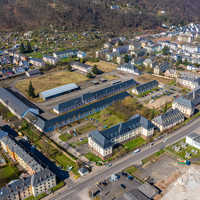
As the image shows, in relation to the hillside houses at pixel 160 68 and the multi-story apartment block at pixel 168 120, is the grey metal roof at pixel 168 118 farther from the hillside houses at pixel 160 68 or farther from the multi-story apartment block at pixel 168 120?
the hillside houses at pixel 160 68

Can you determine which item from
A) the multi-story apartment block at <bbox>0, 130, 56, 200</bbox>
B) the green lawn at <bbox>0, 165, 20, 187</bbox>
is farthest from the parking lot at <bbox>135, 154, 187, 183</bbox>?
the green lawn at <bbox>0, 165, 20, 187</bbox>

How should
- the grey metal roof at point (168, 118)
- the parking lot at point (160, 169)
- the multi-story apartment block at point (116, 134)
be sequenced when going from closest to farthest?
the parking lot at point (160, 169)
the multi-story apartment block at point (116, 134)
the grey metal roof at point (168, 118)

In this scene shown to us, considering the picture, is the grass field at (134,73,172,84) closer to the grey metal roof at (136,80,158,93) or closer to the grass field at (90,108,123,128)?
the grey metal roof at (136,80,158,93)

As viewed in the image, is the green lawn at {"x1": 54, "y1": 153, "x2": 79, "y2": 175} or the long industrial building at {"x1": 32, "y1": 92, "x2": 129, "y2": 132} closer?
the green lawn at {"x1": 54, "y1": 153, "x2": 79, "y2": 175}

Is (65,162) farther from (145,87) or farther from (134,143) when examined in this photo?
(145,87)

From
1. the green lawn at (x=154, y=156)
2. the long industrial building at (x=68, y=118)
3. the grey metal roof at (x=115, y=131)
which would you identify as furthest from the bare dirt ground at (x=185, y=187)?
the long industrial building at (x=68, y=118)
